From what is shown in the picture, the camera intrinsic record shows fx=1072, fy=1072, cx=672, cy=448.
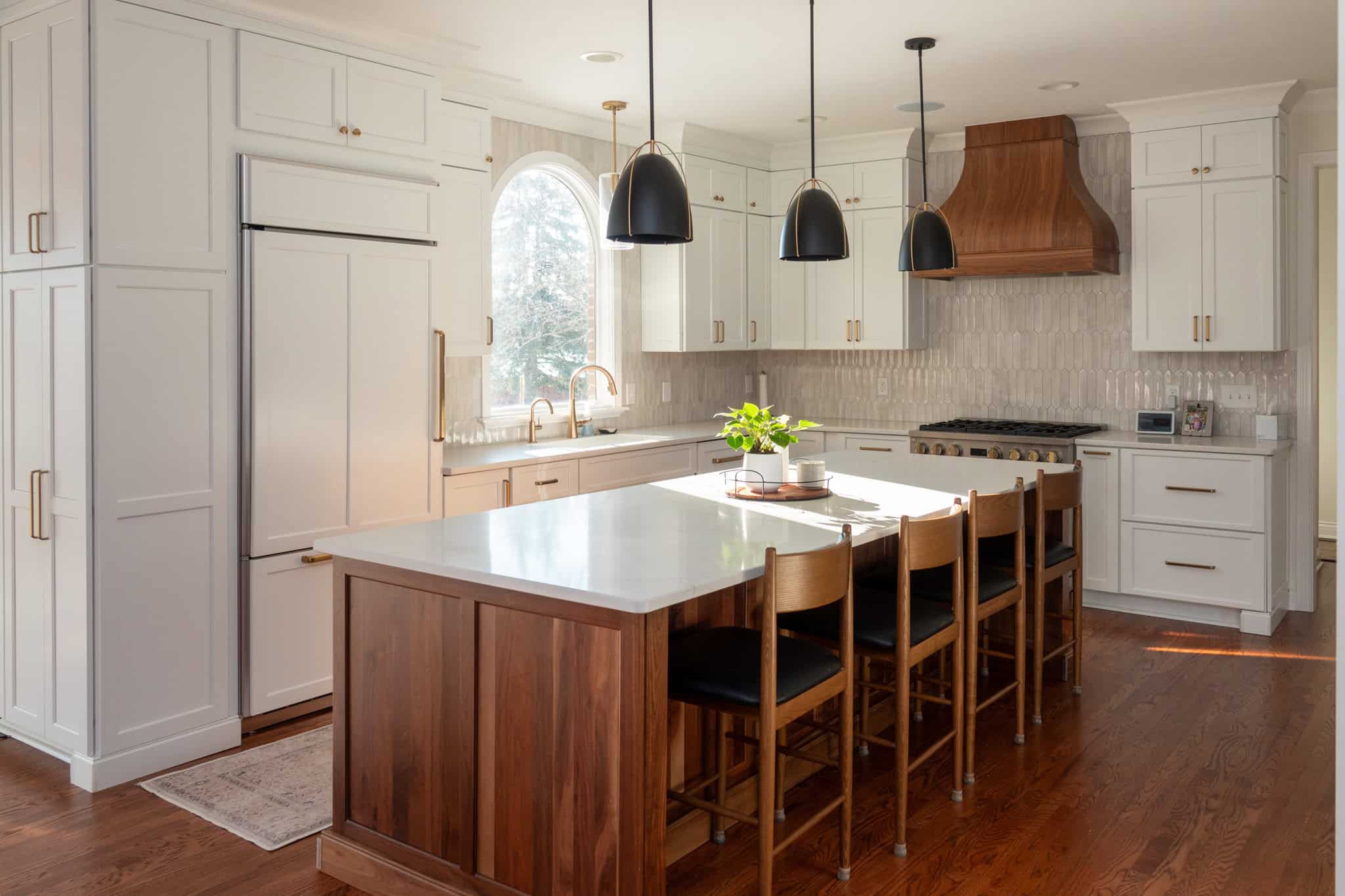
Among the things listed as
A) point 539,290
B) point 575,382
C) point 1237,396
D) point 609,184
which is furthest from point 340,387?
point 1237,396

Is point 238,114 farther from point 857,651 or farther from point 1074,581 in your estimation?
point 1074,581

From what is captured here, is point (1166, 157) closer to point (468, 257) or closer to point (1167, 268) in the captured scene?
point (1167, 268)

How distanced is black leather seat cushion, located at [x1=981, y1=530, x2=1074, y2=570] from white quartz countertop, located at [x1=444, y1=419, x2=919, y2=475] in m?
1.93

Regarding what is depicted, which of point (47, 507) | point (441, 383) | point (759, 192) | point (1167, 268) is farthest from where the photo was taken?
point (759, 192)

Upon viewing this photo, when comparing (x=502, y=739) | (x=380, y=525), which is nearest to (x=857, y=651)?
(x=502, y=739)

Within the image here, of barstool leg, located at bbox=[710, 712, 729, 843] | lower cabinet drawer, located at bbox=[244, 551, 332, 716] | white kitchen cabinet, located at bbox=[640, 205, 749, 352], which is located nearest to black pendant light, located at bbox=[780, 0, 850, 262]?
barstool leg, located at bbox=[710, 712, 729, 843]

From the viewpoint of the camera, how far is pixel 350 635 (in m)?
2.80

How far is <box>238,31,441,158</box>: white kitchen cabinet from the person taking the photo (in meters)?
3.70

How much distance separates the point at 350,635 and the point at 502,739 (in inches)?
22.6

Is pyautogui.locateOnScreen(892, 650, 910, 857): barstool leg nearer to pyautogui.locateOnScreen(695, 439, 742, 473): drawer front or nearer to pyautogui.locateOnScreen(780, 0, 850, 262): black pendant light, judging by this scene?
pyautogui.locateOnScreen(780, 0, 850, 262): black pendant light

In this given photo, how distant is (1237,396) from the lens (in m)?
5.64

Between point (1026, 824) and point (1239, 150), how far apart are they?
3.77 metres

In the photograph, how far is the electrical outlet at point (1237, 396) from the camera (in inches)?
221

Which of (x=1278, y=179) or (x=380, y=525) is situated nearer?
(x=380, y=525)
